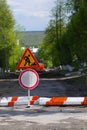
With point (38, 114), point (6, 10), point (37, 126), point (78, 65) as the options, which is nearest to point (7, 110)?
point (38, 114)

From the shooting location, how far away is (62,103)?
1473cm

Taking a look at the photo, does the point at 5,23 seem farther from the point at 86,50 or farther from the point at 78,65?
the point at 86,50

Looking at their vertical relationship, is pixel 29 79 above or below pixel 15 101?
above

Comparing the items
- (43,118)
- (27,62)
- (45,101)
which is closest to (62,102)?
(45,101)

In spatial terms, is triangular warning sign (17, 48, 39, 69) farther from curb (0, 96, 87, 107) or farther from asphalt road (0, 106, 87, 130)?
asphalt road (0, 106, 87, 130)

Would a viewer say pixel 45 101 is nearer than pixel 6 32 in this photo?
Yes

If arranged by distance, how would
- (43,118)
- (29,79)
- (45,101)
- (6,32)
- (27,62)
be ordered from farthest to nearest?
(6,32) < (45,101) < (27,62) < (29,79) < (43,118)

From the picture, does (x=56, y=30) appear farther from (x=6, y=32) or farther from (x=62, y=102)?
(x=62, y=102)

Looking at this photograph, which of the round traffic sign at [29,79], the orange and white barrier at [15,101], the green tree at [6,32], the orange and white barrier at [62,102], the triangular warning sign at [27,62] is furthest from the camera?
the green tree at [6,32]

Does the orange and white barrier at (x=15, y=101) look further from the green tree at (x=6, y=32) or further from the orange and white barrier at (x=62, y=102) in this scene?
the green tree at (x=6, y=32)

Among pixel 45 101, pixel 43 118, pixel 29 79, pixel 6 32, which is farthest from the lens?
pixel 6 32

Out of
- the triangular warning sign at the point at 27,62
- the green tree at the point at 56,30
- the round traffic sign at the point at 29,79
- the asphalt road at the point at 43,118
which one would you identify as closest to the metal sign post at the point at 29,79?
the round traffic sign at the point at 29,79

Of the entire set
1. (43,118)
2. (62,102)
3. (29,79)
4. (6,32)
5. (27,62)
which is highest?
(6,32)

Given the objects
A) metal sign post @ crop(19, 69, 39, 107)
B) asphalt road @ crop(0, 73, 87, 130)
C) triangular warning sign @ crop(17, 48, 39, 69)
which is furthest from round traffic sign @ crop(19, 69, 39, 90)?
asphalt road @ crop(0, 73, 87, 130)
